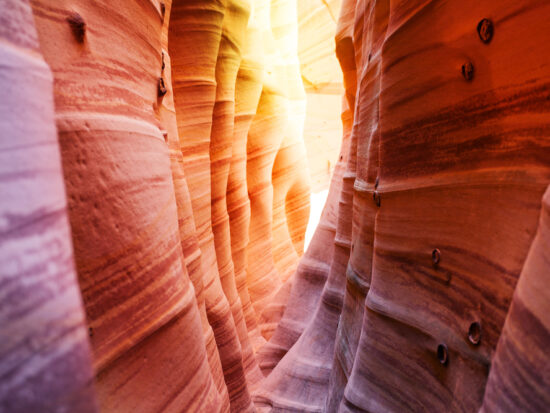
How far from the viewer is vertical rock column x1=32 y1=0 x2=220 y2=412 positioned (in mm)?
791

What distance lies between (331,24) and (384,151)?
6.25 metres

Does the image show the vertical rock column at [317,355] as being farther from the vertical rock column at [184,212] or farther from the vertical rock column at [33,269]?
the vertical rock column at [33,269]

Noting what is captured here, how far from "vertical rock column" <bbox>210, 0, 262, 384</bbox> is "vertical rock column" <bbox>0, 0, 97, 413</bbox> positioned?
85.1 inches

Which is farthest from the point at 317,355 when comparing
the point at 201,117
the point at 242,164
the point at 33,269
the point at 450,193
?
the point at 33,269

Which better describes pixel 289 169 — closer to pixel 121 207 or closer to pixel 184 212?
pixel 184 212

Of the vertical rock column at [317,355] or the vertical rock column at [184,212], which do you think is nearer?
the vertical rock column at [184,212]

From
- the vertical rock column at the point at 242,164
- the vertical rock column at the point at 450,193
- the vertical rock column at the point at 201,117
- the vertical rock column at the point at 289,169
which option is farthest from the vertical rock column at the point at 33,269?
A: the vertical rock column at the point at 289,169

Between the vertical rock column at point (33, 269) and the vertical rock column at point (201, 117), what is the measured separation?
1.67m

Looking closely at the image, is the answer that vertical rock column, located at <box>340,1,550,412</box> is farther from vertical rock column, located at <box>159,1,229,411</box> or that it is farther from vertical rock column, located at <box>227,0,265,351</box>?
vertical rock column, located at <box>227,0,265,351</box>

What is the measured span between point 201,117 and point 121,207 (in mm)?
1416

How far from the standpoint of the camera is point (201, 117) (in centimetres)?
220

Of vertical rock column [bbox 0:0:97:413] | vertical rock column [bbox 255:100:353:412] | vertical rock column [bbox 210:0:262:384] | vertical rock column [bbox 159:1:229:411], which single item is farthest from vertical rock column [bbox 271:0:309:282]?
vertical rock column [bbox 0:0:97:413]

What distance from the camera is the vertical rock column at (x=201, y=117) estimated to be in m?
2.12

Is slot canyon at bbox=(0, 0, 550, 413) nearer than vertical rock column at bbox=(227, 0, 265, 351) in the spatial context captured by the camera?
Yes
